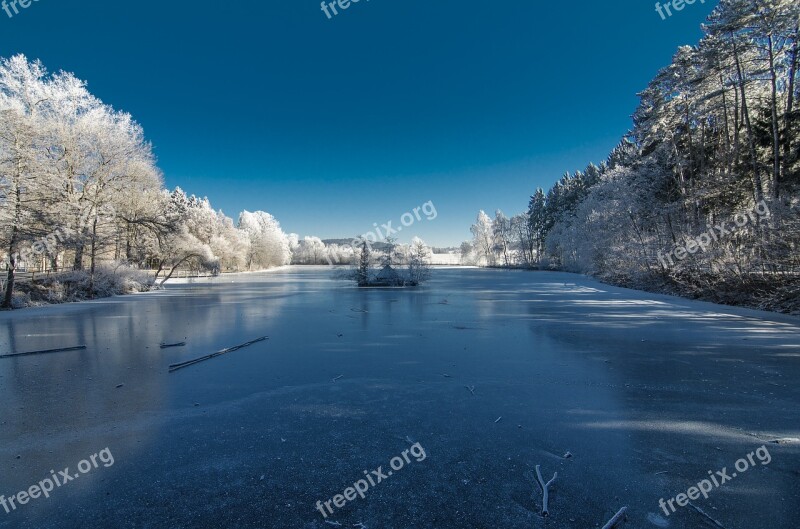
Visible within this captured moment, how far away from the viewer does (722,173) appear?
13.5 m

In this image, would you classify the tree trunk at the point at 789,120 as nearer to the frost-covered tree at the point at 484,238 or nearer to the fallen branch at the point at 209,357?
the fallen branch at the point at 209,357

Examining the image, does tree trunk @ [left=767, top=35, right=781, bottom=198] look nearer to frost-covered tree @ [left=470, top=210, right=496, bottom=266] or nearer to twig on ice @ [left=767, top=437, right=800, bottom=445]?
twig on ice @ [left=767, top=437, right=800, bottom=445]

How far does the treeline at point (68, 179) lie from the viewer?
11.4 m

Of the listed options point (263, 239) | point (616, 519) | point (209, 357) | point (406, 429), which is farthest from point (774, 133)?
point (263, 239)

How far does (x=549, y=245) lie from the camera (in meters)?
43.1

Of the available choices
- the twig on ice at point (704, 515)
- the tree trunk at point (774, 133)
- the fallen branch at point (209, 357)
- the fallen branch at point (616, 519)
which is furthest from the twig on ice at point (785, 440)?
the tree trunk at point (774, 133)

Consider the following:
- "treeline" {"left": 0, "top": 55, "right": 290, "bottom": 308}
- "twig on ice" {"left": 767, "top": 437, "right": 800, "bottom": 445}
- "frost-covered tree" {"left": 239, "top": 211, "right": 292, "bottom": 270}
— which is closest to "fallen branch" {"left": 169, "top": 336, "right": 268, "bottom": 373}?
"twig on ice" {"left": 767, "top": 437, "right": 800, "bottom": 445}

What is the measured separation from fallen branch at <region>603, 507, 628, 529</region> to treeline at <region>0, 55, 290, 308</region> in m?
16.0

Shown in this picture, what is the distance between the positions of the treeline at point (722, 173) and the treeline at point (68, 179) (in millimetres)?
21836

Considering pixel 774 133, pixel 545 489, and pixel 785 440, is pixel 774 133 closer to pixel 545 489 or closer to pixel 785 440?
pixel 785 440

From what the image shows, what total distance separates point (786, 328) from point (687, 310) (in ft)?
9.91

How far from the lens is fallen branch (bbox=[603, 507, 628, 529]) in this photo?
5.98 ft

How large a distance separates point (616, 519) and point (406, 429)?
1586 millimetres

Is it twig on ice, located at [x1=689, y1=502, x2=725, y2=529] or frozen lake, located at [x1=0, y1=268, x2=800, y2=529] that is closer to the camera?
twig on ice, located at [x1=689, y1=502, x2=725, y2=529]
